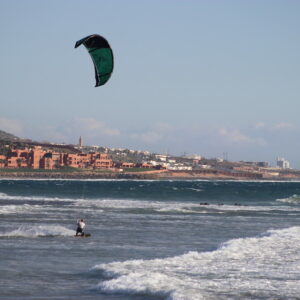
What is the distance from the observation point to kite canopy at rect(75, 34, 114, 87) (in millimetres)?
16328

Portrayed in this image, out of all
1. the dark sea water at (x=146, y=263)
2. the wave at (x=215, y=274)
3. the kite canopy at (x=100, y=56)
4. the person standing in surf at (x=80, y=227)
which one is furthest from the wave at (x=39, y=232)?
the kite canopy at (x=100, y=56)

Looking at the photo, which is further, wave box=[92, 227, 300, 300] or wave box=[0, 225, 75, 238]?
wave box=[0, 225, 75, 238]

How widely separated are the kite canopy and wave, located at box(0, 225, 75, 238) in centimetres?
1083

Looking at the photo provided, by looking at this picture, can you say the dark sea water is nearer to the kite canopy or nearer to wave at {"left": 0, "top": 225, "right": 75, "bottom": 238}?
wave at {"left": 0, "top": 225, "right": 75, "bottom": 238}

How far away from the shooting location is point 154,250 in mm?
22797

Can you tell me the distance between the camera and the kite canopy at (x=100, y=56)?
16328mm

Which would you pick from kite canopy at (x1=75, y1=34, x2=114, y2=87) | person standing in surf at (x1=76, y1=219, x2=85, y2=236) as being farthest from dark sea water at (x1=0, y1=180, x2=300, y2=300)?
kite canopy at (x1=75, y1=34, x2=114, y2=87)

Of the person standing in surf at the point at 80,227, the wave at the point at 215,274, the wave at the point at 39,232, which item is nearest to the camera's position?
the wave at the point at 215,274

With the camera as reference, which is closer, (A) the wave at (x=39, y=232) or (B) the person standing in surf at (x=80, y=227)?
(B) the person standing in surf at (x=80, y=227)

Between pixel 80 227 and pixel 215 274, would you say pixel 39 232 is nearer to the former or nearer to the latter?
pixel 80 227

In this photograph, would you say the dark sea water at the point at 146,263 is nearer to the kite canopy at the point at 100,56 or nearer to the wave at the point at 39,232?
the wave at the point at 39,232

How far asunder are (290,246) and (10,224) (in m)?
12.1

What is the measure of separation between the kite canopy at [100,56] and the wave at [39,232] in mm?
10829

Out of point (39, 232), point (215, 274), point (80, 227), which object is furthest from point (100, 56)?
point (39, 232)
